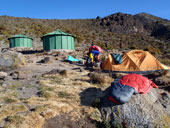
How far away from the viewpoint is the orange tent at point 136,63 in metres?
8.40

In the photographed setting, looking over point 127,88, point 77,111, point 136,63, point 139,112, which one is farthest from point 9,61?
point 139,112

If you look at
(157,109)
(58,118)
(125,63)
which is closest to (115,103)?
(157,109)

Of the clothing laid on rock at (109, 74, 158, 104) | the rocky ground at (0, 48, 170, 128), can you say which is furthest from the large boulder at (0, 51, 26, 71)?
the clothing laid on rock at (109, 74, 158, 104)

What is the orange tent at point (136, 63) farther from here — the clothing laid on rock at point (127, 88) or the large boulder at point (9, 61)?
the large boulder at point (9, 61)

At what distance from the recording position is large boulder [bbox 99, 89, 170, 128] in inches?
139

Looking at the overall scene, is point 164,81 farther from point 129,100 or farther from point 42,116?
point 42,116

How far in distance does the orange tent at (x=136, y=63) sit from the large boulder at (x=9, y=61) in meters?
5.47

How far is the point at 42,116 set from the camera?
12.6 feet

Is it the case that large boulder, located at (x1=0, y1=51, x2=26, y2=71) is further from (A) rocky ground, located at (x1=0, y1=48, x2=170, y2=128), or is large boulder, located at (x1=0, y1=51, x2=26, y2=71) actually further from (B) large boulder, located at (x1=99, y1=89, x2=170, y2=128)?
(B) large boulder, located at (x1=99, y1=89, x2=170, y2=128)

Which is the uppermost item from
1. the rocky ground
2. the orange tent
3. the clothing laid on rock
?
the orange tent

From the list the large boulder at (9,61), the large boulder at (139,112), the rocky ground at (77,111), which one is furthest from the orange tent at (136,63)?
the large boulder at (9,61)

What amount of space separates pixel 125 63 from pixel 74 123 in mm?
5719

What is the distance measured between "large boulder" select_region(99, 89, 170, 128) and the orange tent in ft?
14.2

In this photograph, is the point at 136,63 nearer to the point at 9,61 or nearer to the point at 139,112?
the point at 139,112
